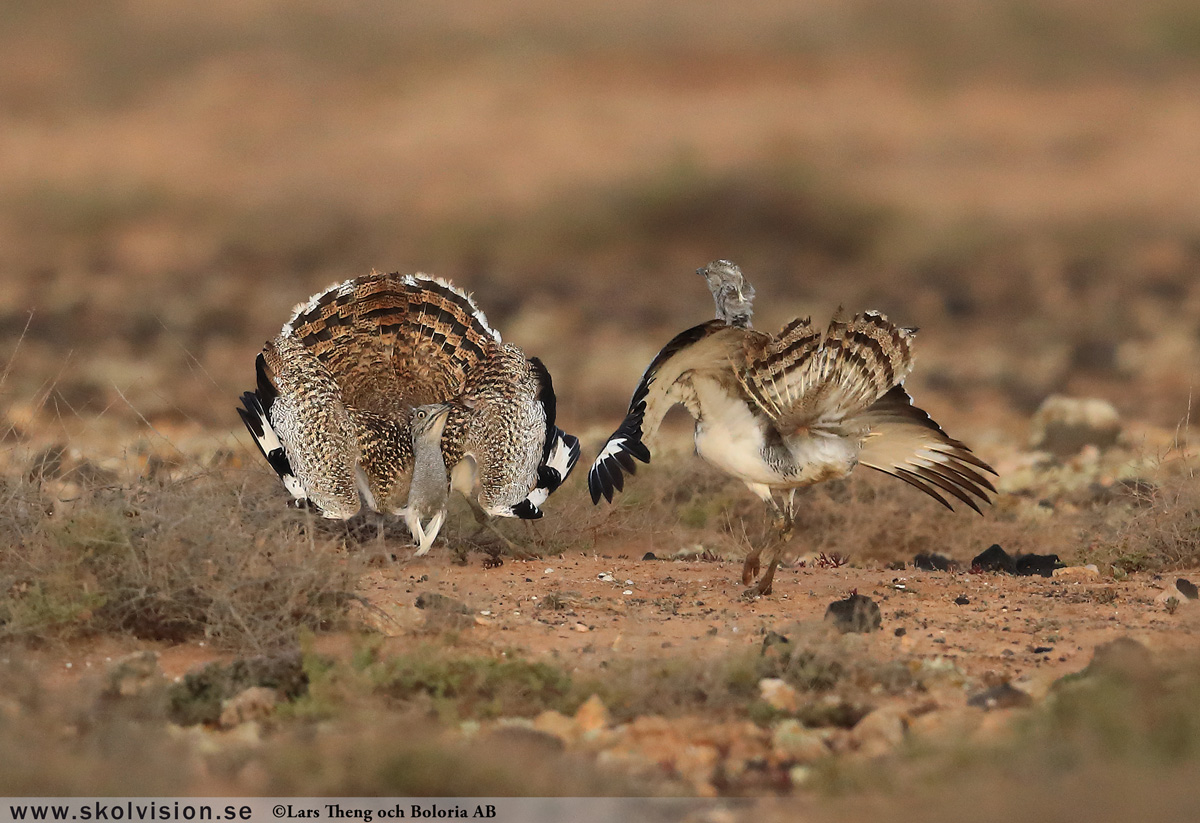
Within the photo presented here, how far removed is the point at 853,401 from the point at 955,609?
1.13 metres

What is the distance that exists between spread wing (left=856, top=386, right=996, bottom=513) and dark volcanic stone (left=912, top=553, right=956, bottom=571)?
115cm

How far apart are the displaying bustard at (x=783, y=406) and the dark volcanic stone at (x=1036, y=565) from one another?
97 cm

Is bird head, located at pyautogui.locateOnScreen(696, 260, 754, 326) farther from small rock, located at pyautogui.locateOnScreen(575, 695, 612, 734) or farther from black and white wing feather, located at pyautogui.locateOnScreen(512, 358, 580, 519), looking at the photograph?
small rock, located at pyautogui.locateOnScreen(575, 695, 612, 734)

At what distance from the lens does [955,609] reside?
6.97 m

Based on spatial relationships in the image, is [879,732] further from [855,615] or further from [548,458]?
[548,458]

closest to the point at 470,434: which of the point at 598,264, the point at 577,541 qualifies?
the point at 577,541

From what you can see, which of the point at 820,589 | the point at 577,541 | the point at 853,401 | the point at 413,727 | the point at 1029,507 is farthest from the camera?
the point at 1029,507

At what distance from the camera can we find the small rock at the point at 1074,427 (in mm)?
12531

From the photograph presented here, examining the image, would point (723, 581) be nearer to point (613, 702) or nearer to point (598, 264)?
point (613, 702)

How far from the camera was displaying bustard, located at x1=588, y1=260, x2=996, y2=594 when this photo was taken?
22.0ft

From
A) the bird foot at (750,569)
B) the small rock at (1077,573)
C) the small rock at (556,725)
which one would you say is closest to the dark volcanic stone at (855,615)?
the bird foot at (750,569)

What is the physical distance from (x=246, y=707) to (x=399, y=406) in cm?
330

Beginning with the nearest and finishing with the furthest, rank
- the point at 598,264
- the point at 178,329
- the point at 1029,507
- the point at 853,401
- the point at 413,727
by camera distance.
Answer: the point at 413,727, the point at 853,401, the point at 1029,507, the point at 178,329, the point at 598,264

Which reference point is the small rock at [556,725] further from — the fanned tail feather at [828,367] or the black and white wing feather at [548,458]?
the black and white wing feather at [548,458]
